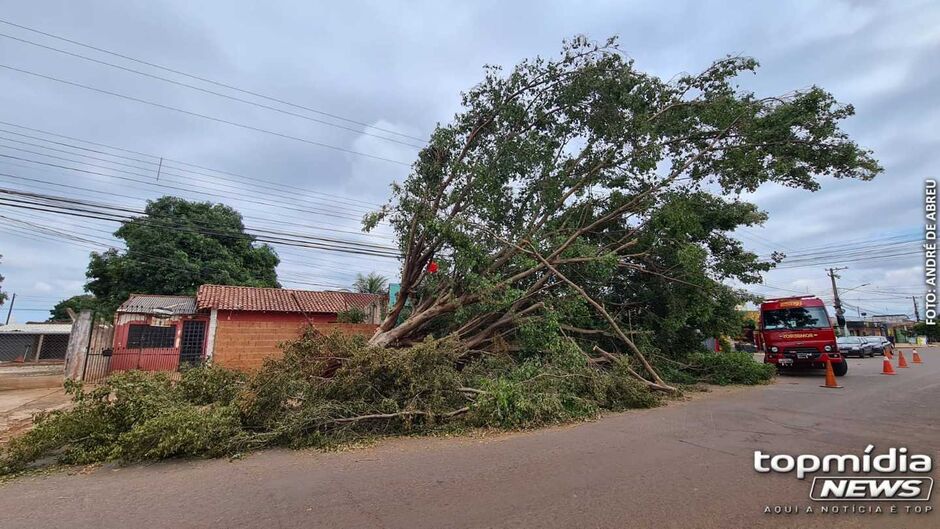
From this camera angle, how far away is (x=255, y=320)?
1750 cm

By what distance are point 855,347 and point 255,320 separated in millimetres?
33161

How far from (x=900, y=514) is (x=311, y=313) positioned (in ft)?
63.0

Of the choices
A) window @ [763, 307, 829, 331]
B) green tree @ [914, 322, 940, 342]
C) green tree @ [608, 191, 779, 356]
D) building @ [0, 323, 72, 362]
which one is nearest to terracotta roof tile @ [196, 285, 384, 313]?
green tree @ [608, 191, 779, 356]

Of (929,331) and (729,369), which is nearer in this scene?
(729,369)

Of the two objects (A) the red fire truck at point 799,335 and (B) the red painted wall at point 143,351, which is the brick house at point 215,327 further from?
(A) the red fire truck at point 799,335

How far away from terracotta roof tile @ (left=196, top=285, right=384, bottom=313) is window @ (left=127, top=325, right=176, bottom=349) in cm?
188

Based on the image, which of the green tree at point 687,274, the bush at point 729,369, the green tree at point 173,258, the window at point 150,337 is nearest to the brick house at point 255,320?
the window at point 150,337

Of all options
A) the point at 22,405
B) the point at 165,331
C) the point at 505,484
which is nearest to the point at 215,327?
the point at 165,331

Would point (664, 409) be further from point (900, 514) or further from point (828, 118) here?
point (828, 118)

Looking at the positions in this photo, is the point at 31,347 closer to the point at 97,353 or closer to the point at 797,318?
the point at 97,353

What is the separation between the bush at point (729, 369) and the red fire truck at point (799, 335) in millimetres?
1705

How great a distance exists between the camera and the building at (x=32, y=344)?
3088cm

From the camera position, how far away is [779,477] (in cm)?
460

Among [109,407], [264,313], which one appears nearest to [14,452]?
[109,407]
